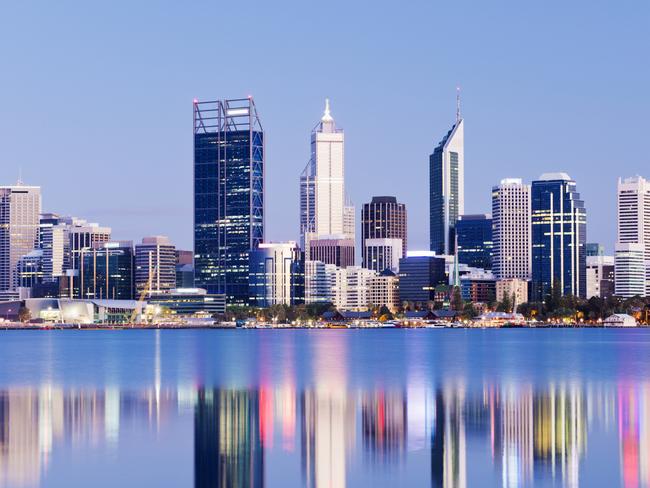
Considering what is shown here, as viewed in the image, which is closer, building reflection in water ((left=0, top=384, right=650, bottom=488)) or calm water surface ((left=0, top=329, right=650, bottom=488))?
calm water surface ((left=0, top=329, right=650, bottom=488))

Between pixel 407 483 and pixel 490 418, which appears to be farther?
pixel 490 418

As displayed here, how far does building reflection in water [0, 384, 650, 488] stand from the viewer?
34.2 m

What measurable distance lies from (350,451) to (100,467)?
313 inches

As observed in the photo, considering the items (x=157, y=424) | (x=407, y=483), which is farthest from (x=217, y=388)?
(x=407, y=483)

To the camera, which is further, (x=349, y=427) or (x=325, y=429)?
(x=349, y=427)

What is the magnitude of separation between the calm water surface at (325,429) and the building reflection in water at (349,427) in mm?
76

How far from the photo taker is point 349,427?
144ft

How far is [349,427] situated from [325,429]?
98 cm

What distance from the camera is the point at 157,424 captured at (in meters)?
45.8

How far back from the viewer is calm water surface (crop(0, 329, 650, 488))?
3353cm

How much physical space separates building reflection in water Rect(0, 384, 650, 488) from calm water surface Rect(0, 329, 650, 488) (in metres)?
0.08

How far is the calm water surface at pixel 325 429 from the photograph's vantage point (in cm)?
3353

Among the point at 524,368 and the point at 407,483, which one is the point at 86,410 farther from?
the point at 524,368

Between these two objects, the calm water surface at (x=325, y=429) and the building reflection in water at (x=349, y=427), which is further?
the building reflection in water at (x=349, y=427)
